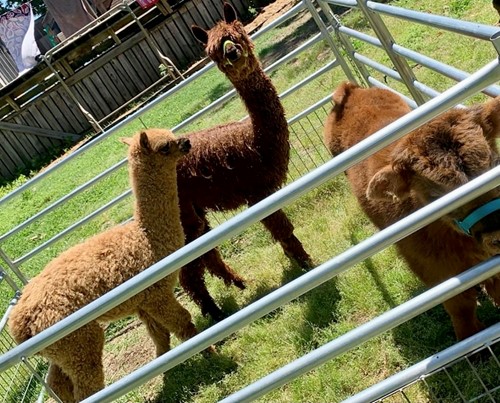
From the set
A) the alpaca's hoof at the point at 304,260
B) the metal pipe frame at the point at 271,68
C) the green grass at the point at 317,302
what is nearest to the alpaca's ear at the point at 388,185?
the green grass at the point at 317,302

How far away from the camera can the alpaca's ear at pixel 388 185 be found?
284cm

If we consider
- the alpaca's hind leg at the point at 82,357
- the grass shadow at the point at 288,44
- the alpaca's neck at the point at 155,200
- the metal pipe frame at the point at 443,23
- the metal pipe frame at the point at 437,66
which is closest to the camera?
the metal pipe frame at the point at 443,23

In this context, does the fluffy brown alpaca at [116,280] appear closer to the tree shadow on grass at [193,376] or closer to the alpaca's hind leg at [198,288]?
the tree shadow on grass at [193,376]

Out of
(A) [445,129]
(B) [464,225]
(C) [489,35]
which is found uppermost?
(C) [489,35]

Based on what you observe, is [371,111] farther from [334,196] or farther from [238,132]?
[334,196]

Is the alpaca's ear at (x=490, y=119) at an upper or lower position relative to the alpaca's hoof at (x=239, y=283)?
upper

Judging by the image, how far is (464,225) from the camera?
8.20ft

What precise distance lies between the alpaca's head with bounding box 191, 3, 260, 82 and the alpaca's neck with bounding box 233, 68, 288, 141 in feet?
0.25

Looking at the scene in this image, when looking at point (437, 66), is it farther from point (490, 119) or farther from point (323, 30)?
point (323, 30)

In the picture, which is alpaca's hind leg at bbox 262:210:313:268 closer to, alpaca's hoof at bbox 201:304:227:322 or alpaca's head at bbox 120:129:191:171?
alpaca's hoof at bbox 201:304:227:322

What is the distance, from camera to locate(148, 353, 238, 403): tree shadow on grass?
14.3ft

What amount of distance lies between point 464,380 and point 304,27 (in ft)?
38.1

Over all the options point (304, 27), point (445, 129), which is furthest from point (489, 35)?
point (304, 27)

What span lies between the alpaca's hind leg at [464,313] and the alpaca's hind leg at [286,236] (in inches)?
74.9
